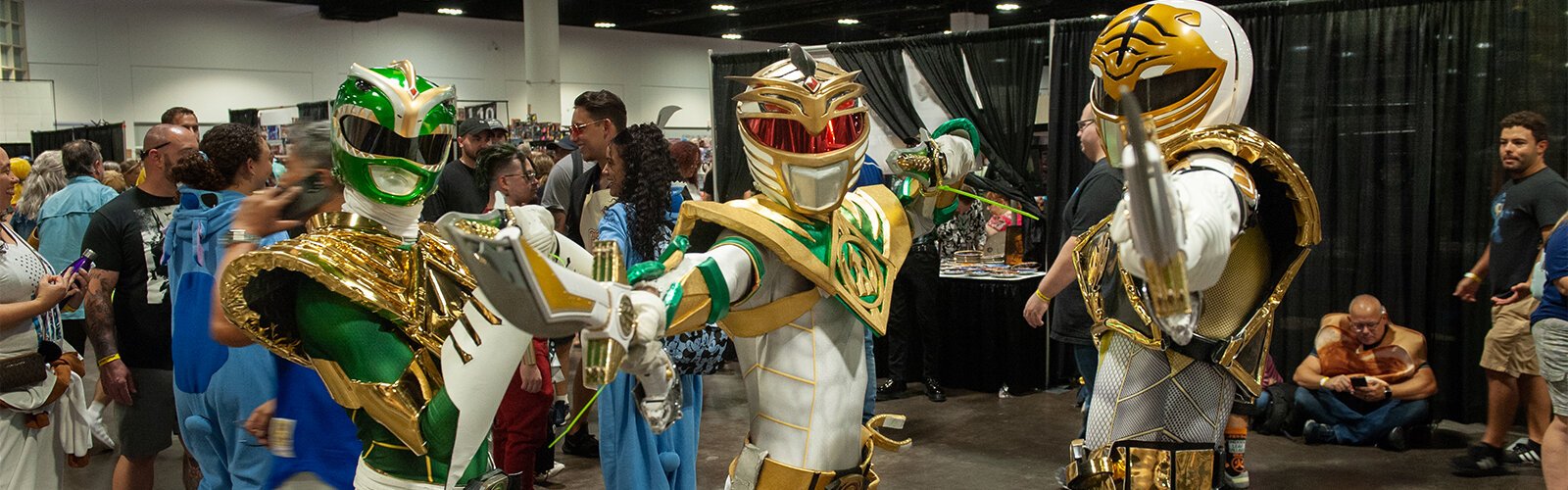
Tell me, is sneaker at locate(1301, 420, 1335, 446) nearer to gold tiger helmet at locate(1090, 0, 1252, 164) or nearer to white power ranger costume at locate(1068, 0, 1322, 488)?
white power ranger costume at locate(1068, 0, 1322, 488)

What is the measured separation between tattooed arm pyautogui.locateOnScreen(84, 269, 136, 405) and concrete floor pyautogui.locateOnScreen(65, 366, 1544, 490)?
1.76 meters

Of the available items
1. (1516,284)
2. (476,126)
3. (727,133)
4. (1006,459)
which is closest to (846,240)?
(1006,459)

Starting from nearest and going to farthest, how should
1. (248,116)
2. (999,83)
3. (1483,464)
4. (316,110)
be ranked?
(1483,464)
(999,83)
(316,110)
(248,116)

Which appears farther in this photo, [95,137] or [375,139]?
[95,137]

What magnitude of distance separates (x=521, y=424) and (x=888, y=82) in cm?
419

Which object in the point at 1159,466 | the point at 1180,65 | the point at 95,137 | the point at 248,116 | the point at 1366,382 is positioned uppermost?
the point at 248,116

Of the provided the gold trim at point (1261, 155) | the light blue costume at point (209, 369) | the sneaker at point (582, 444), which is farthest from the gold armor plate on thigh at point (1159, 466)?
the sneaker at point (582, 444)

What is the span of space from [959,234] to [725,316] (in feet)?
18.3

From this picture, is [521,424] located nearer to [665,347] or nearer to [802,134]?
[665,347]

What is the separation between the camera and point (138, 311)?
3.88m

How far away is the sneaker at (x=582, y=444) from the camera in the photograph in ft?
18.5

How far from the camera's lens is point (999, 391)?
6.94m

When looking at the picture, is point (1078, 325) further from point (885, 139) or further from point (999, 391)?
point (885, 139)

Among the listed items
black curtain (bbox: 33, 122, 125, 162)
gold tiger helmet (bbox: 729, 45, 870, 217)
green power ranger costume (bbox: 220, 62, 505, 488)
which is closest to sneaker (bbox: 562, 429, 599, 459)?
green power ranger costume (bbox: 220, 62, 505, 488)
